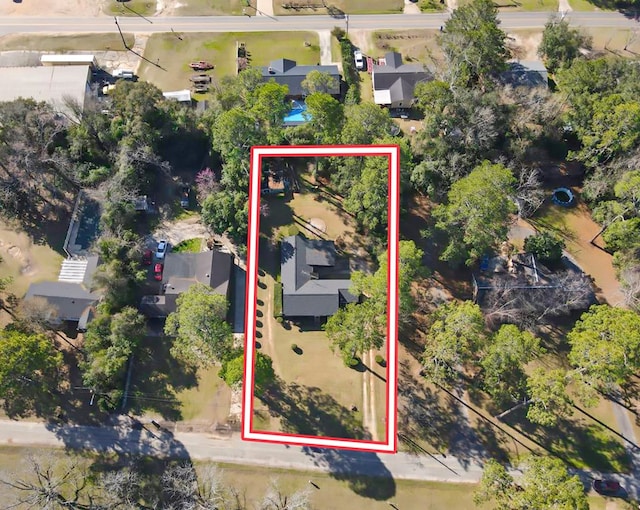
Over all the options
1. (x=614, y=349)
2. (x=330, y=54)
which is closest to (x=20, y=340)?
(x=614, y=349)

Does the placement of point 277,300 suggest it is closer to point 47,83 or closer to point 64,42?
point 47,83

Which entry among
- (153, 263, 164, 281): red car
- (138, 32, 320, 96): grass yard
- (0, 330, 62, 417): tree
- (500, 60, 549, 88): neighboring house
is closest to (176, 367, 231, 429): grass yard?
(153, 263, 164, 281): red car

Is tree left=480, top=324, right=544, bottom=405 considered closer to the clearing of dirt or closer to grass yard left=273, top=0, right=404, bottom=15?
grass yard left=273, top=0, right=404, bottom=15

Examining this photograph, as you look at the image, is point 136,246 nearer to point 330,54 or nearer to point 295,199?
point 295,199

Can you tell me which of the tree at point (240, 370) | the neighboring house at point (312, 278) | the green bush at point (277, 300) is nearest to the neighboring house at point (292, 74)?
the neighboring house at point (312, 278)

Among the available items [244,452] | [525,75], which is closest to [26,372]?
[244,452]

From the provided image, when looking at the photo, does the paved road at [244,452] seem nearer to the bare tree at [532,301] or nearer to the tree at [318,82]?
the bare tree at [532,301]
